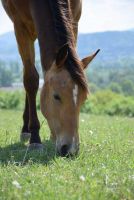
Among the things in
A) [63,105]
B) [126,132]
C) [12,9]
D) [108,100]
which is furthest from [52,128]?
[108,100]

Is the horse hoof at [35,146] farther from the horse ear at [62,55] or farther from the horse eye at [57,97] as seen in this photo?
the horse ear at [62,55]

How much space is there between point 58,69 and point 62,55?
23cm

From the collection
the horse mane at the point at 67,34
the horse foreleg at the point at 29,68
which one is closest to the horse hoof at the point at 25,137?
the horse foreleg at the point at 29,68

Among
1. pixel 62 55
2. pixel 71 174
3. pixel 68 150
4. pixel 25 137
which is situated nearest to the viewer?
pixel 71 174

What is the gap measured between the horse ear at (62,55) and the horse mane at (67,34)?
0.05m

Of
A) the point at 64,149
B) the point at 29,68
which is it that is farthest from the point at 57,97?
the point at 29,68

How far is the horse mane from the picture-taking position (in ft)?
20.4

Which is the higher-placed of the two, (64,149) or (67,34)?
(67,34)

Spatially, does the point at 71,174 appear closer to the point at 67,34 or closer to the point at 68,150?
the point at 68,150

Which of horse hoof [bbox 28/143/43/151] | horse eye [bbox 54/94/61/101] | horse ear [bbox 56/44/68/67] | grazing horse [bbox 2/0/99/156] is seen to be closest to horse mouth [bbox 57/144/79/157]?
grazing horse [bbox 2/0/99/156]

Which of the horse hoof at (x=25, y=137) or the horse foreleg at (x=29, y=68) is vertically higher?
the horse foreleg at (x=29, y=68)

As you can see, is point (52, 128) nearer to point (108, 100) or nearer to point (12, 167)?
point (12, 167)

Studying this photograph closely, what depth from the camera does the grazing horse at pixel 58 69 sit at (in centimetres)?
625

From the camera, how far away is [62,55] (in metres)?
6.38
